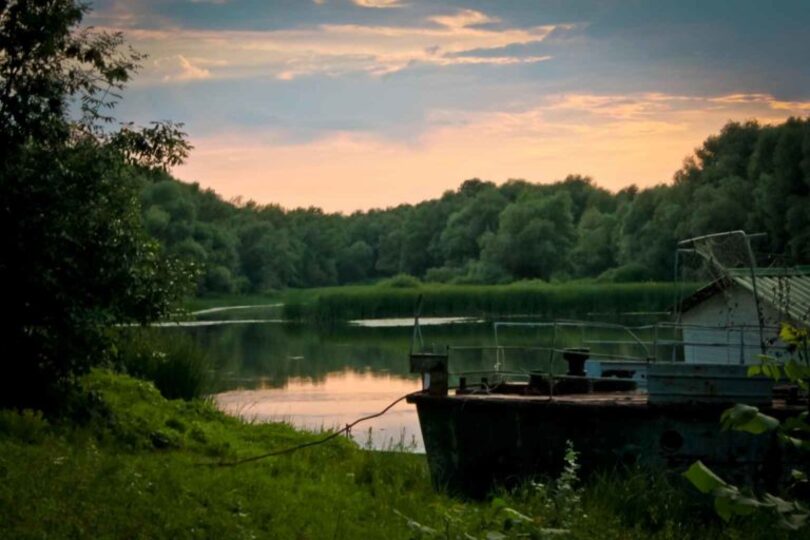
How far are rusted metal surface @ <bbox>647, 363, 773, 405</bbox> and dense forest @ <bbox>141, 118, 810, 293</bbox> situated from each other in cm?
669

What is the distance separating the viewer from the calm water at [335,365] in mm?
26266

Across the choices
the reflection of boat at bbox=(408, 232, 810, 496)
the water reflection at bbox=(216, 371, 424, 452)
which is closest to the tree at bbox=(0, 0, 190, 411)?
the reflection of boat at bbox=(408, 232, 810, 496)

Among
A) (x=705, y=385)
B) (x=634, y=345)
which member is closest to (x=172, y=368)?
(x=705, y=385)

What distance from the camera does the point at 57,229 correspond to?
14617 millimetres

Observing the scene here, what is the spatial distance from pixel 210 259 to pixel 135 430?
7401 cm

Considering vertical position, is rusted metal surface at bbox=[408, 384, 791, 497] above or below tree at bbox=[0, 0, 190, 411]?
below

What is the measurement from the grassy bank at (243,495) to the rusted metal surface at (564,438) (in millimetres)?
470

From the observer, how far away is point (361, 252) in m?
142

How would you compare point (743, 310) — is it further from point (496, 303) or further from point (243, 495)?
point (496, 303)

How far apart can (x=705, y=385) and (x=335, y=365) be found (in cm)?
2635

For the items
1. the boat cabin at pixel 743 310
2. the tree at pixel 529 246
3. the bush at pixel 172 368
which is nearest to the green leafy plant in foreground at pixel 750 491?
the boat cabin at pixel 743 310

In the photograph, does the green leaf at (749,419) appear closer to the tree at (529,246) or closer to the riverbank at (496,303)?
the riverbank at (496,303)

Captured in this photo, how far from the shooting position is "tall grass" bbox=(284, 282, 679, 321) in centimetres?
6225

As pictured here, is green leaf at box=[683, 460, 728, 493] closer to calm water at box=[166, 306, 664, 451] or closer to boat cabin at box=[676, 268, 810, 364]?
calm water at box=[166, 306, 664, 451]
